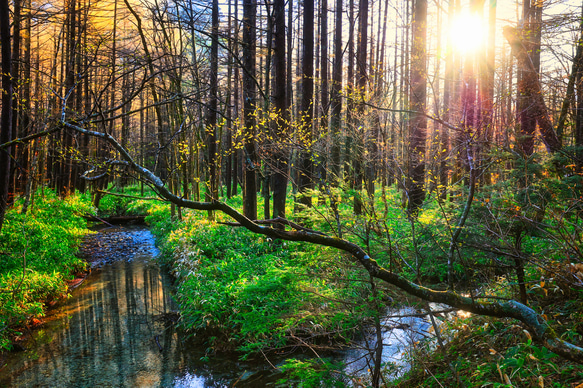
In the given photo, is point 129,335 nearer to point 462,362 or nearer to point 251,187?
point 251,187

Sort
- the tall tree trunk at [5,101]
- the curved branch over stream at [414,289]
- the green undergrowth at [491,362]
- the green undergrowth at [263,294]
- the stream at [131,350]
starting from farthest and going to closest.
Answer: the tall tree trunk at [5,101] < the stream at [131,350] < the green undergrowth at [263,294] < the green undergrowth at [491,362] < the curved branch over stream at [414,289]

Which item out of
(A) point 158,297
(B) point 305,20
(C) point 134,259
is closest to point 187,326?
(A) point 158,297

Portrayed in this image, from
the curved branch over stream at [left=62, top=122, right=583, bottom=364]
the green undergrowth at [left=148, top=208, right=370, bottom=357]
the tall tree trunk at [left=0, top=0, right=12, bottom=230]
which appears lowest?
the green undergrowth at [left=148, top=208, right=370, bottom=357]

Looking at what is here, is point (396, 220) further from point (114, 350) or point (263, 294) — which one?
point (114, 350)

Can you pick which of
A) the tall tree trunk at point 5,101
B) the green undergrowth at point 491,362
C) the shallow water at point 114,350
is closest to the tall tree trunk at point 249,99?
the shallow water at point 114,350

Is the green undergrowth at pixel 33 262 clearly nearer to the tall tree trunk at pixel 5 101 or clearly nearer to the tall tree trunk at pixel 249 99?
the tall tree trunk at pixel 5 101

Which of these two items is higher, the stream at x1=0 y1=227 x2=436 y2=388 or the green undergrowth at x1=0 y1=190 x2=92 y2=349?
the green undergrowth at x1=0 y1=190 x2=92 y2=349

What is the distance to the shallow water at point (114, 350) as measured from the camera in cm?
551

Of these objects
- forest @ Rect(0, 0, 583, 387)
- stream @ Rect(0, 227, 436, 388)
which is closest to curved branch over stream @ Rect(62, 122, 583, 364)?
forest @ Rect(0, 0, 583, 387)

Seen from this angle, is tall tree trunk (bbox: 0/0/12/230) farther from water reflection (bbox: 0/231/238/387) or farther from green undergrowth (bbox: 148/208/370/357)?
green undergrowth (bbox: 148/208/370/357)

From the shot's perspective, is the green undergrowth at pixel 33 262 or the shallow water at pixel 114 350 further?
the green undergrowth at pixel 33 262

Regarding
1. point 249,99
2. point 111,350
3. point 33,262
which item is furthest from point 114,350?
point 249,99

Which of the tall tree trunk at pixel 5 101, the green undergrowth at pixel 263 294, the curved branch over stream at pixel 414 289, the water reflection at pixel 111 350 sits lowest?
the water reflection at pixel 111 350

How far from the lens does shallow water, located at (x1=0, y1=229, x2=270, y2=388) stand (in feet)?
18.1
